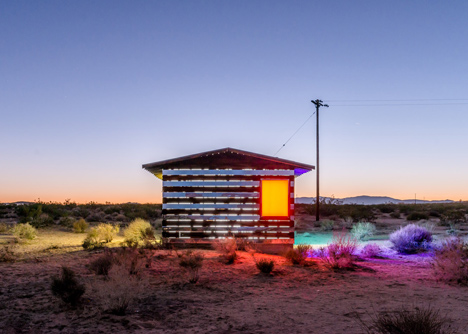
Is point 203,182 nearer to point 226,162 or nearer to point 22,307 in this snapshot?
point 226,162

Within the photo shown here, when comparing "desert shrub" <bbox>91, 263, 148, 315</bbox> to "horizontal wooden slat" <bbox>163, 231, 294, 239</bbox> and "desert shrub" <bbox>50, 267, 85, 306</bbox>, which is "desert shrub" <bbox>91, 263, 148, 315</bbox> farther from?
"horizontal wooden slat" <bbox>163, 231, 294, 239</bbox>

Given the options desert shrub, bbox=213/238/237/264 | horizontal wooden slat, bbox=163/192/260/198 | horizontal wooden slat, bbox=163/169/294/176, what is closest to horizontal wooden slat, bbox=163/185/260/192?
horizontal wooden slat, bbox=163/192/260/198

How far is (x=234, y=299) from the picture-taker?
21.6 ft

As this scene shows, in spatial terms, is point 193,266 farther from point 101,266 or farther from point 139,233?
point 139,233

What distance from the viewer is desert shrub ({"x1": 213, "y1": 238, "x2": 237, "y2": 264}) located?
32.4ft

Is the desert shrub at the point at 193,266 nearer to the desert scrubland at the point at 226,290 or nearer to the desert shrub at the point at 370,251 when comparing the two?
the desert scrubland at the point at 226,290

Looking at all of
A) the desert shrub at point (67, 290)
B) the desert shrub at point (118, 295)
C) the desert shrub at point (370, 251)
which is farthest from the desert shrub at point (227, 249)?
the desert shrub at point (67, 290)

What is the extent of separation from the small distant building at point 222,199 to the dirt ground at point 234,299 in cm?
260

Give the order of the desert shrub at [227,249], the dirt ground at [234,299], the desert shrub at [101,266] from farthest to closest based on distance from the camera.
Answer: the desert shrub at [227,249], the desert shrub at [101,266], the dirt ground at [234,299]

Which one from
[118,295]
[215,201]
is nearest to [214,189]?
[215,201]

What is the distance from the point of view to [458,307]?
598 centimetres

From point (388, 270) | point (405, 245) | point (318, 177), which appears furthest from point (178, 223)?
point (318, 177)

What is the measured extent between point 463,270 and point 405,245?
464cm

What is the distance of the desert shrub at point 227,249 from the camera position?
9.89 meters
